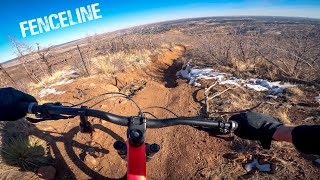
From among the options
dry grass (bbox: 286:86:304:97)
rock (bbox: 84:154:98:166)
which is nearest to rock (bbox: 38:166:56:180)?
rock (bbox: 84:154:98:166)

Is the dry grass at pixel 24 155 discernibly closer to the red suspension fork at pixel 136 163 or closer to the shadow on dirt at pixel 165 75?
the red suspension fork at pixel 136 163

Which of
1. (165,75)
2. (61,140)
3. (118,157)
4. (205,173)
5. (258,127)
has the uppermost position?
(258,127)

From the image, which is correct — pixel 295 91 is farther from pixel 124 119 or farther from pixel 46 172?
pixel 46 172

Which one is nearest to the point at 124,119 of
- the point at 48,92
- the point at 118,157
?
the point at 118,157

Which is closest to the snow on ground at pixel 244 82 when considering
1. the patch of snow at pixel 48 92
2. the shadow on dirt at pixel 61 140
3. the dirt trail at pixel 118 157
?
the dirt trail at pixel 118 157

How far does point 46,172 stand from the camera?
4.31 meters

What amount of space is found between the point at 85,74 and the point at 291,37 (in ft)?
35.3

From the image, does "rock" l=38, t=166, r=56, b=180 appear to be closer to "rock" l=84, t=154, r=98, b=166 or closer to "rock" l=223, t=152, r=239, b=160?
"rock" l=84, t=154, r=98, b=166

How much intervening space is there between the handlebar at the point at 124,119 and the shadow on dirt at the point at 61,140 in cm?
283

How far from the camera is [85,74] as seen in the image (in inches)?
→ 460

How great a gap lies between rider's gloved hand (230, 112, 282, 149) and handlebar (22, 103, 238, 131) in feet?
0.25

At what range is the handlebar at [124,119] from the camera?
177 cm

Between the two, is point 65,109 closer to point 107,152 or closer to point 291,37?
point 107,152

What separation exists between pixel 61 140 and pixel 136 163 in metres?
4.39
